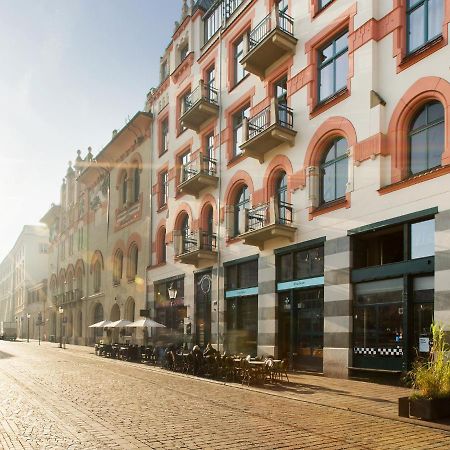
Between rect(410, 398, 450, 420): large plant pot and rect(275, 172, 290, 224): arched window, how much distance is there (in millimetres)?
11147

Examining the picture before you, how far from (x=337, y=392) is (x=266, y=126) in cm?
1148

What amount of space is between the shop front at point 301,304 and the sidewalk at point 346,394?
1.50 meters

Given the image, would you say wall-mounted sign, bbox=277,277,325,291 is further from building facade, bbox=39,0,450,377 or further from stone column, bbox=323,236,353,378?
stone column, bbox=323,236,353,378

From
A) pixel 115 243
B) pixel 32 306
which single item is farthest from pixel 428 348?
pixel 32 306

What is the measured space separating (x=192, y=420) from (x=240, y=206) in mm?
16216

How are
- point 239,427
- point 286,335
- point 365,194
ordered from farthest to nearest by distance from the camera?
point 286,335 < point 365,194 < point 239,427

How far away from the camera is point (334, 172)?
1975 cm

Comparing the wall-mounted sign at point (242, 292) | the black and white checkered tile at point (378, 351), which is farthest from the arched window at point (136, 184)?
the black and white checkered tile at point (378, 351)

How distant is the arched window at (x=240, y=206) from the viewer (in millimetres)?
25230

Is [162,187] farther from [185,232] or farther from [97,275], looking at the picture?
[97,275]

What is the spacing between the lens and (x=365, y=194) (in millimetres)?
17688

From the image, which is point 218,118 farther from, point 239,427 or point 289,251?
point 239,427

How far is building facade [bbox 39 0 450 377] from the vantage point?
16.1 m

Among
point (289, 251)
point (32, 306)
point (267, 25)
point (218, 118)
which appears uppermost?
point (267, 25)
